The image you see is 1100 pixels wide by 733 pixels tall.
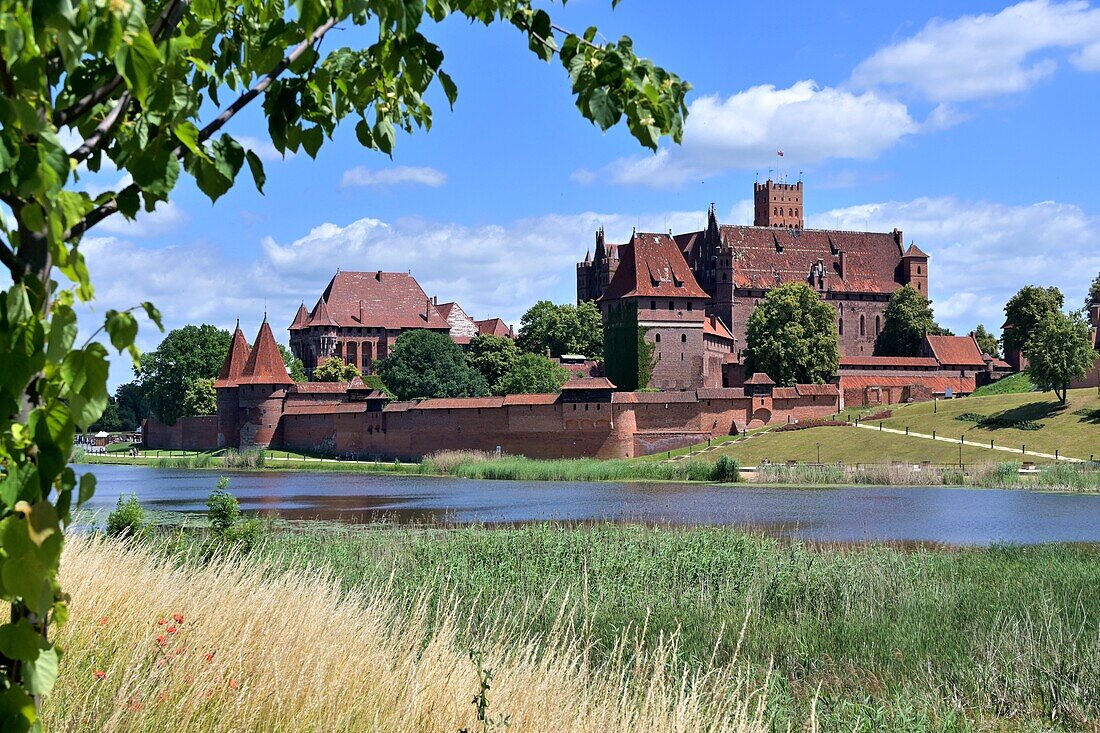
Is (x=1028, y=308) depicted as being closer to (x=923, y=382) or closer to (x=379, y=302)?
(x=923, y=382)

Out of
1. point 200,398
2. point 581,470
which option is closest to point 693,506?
point 581,470

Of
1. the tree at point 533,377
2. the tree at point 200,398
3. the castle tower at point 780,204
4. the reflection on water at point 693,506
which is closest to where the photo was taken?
the reflection on water at point 693,506

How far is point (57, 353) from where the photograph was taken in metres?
2.12

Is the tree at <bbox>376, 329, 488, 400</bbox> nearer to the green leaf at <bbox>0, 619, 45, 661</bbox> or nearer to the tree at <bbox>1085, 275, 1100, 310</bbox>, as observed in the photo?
the tree at <bbox>1085, 275, 1100, 310</bbox>

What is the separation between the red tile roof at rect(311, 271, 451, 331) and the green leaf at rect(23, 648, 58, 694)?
76230 millimetres

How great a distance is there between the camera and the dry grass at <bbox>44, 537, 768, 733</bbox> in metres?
4.54

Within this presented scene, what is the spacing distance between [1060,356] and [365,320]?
4616 cm

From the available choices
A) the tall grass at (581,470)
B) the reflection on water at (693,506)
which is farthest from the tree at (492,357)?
the reflection on water at (693,506)

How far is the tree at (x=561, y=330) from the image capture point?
76.2 meters

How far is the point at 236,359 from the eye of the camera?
201ft

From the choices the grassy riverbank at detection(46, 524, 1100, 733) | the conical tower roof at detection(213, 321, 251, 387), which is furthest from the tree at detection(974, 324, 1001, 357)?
the grassy riverbank at detection(46, 524, 1100, 733)

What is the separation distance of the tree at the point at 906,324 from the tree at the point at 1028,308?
6.99 m

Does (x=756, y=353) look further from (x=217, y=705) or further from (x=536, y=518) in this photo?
(x=217, y=705)

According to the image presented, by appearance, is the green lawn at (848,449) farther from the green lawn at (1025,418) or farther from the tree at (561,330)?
the tree at (561,330)
